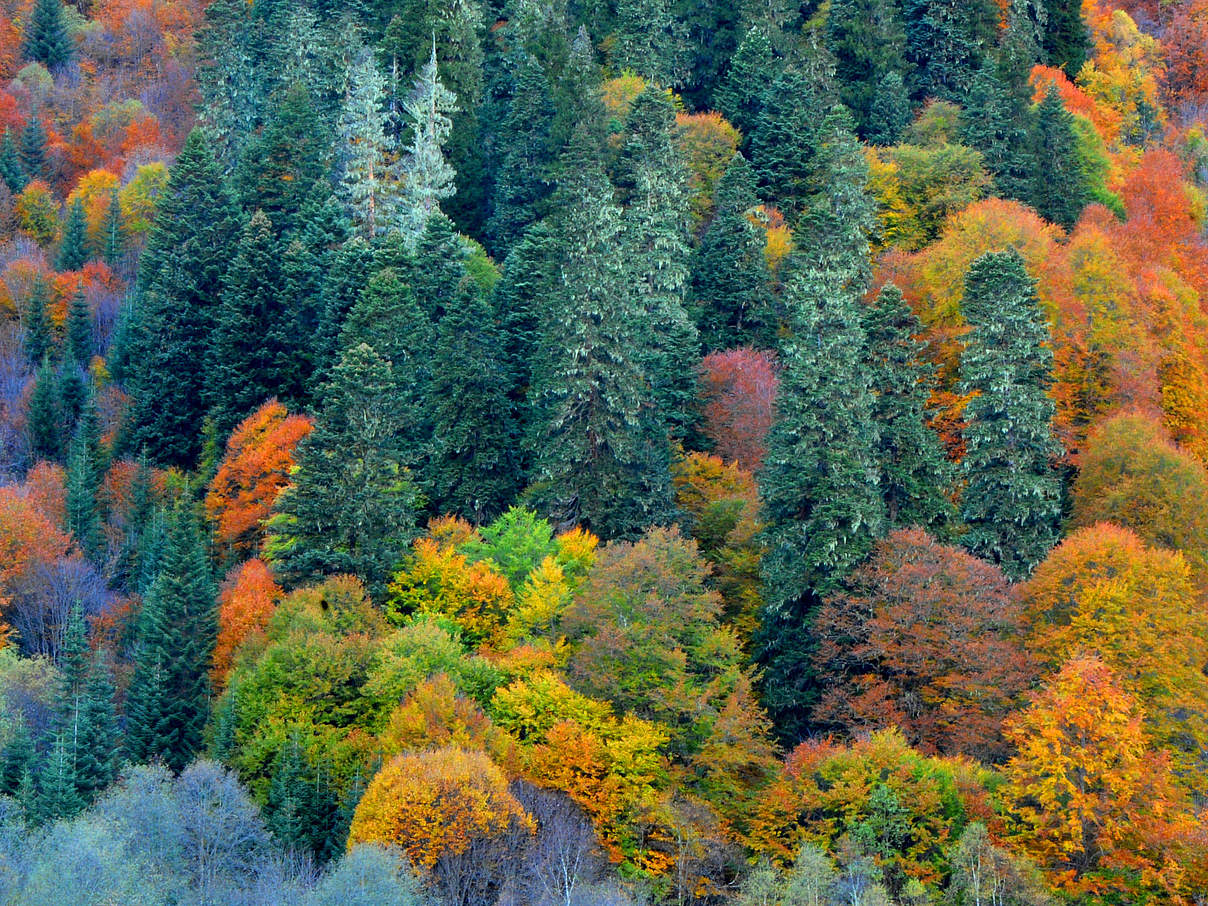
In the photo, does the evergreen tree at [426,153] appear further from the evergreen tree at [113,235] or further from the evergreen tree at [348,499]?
the evergreen tree at [113,235]

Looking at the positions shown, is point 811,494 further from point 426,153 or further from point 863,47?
point 863,47

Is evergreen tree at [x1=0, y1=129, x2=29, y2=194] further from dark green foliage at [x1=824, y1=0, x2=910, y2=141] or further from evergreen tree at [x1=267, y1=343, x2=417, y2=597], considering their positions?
evergreen tree at [x1=267, y1=343, x2=417, y2=597]

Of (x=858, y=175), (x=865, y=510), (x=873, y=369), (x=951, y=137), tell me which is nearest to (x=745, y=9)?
(x=951, y=137)

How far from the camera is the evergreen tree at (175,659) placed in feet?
198

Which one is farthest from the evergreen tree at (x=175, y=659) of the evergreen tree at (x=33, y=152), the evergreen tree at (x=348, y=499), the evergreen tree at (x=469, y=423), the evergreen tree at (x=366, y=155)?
the evergreen tree at (x=33, y=152)

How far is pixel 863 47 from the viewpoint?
303 ft

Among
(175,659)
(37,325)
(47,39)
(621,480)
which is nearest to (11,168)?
(37,325)

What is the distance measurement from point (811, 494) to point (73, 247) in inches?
2547

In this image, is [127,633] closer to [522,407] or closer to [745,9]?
[522,407]

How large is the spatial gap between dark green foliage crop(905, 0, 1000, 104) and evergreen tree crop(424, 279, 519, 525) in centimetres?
4313

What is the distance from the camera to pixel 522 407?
6519 cm

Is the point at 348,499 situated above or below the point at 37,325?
above

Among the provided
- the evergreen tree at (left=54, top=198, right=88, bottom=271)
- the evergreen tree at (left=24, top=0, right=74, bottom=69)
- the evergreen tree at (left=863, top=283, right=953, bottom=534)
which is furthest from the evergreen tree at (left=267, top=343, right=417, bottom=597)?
the evergreen tree at (left=24, top=0, right=74, bottom=69)

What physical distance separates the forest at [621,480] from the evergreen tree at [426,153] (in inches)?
14.4
